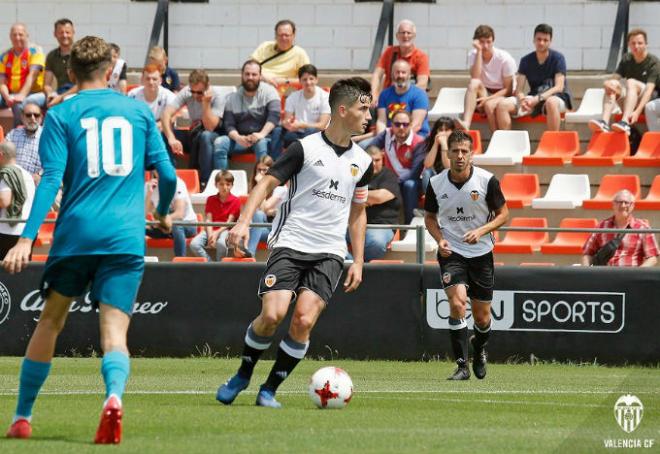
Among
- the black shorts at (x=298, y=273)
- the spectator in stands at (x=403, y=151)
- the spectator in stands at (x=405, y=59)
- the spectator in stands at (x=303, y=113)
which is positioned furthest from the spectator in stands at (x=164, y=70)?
the black shorts at (x=298, y=273)

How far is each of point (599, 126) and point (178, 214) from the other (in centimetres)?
625

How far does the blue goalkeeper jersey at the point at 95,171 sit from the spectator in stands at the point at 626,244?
30.1ft

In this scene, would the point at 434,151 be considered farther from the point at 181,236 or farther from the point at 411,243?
the point at 181,236

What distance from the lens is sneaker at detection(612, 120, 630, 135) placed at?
19.4 metres

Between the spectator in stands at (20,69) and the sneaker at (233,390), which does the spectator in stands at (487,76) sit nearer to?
the spectator in stands at (20,69)

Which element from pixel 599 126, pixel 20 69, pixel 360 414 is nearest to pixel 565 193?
pixel 599 126

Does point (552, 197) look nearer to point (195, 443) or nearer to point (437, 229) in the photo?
point (437, 229)

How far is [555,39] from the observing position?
884 inches

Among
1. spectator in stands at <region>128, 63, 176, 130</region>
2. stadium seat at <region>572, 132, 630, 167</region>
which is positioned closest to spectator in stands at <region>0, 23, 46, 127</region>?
spectator in stands at <region>128, 63, 176, 130</region>

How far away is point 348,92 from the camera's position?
9.94 m

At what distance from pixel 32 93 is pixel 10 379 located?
958cm

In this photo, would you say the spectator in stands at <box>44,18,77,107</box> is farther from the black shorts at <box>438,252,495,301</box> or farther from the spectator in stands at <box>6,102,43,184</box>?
the black shorts at <box>438,252,495,301</box>

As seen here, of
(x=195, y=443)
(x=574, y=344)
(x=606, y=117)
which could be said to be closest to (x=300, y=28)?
(x=606, y=117)

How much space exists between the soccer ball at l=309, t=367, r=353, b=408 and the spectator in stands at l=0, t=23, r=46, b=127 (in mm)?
12498
